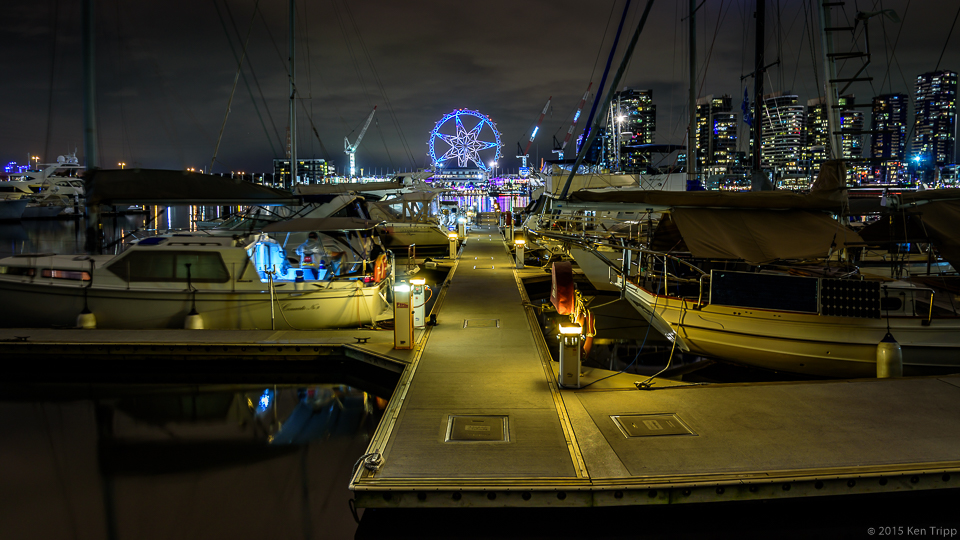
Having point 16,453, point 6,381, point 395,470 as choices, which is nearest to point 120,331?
point 6,381

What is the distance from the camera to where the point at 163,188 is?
35.6 feet

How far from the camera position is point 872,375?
9.49m

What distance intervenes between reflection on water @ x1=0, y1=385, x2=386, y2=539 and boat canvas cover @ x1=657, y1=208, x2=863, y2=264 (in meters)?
6.55

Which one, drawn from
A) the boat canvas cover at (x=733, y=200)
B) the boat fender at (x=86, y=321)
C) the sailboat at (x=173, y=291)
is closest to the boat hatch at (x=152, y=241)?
the sailboat at (x=173, y=291)

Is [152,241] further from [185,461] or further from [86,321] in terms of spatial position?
[185,461]

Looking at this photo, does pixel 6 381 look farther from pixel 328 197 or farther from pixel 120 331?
pixel 328 197

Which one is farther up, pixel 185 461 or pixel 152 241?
pixel 152 241

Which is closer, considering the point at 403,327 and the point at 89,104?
A: the point at 403,327

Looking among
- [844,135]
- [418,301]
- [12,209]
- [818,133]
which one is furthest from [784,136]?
[12,209]

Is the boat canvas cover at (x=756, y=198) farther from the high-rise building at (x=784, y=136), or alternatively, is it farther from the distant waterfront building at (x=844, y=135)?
the high-rise building at (x=784, y=136)

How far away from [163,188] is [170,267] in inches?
79.9

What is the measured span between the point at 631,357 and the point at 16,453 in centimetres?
1168

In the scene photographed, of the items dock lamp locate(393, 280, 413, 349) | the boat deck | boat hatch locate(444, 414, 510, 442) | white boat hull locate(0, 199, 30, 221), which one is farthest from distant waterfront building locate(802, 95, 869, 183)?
white boat hull locate(0, 199, 30, 221)

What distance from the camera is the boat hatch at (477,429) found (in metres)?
6.10
